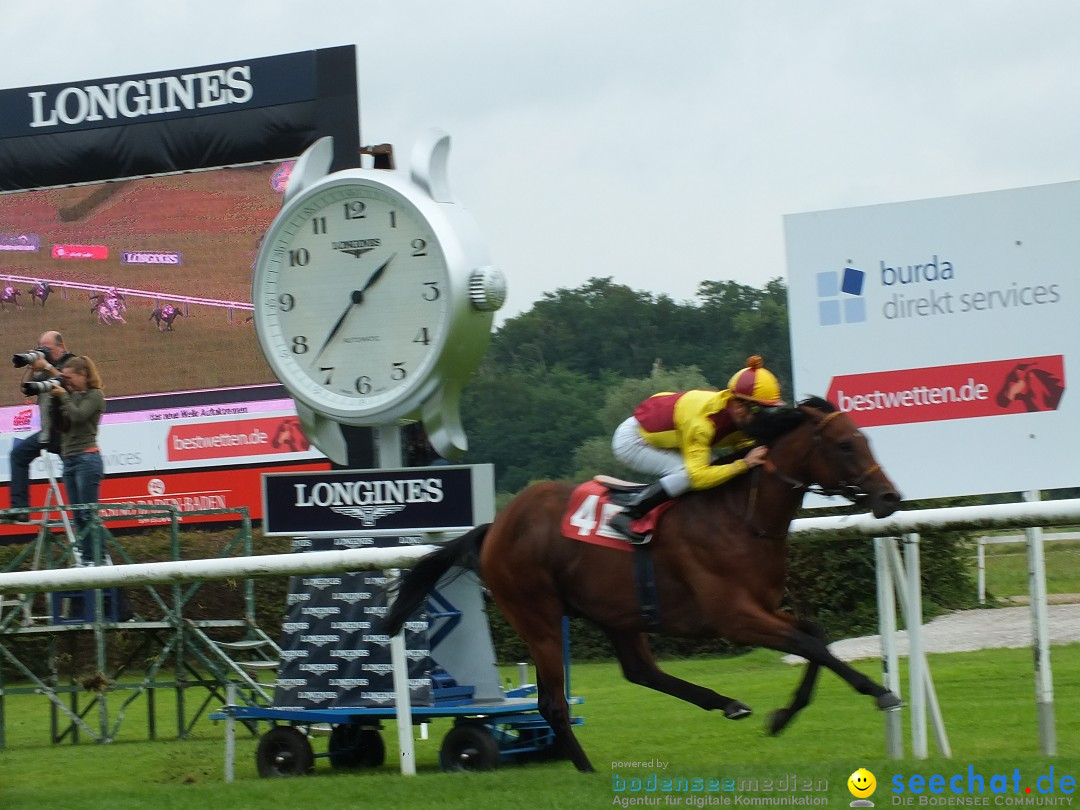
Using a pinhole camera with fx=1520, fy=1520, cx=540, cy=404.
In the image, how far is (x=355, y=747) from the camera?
7090mm

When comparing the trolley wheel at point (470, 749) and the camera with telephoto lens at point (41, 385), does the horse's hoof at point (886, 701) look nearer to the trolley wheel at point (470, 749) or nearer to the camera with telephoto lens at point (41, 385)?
the trolley wheel at point (470, 749)

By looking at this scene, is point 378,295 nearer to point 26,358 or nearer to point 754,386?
point 754,386

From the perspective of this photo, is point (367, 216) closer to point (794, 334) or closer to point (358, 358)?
point (358, 358)

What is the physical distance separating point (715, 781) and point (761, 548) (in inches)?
42.9

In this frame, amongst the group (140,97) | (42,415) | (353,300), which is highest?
(140,97)

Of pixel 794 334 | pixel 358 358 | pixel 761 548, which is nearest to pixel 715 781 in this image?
pixel 761 548

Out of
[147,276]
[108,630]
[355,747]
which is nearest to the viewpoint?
[355,747]

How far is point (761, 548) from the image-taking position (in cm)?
596

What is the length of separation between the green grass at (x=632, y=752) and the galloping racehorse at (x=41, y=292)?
3.59 m

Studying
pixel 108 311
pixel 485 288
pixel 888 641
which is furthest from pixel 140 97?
pixel 888 641

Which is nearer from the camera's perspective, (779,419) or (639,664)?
(779,419)

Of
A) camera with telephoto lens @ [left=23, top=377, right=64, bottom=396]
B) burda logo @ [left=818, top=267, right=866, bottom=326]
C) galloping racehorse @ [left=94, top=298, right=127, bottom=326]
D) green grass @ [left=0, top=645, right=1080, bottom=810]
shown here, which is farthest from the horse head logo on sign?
galloping racehorse @ [left=94, top=298, right=127, bottom=326]

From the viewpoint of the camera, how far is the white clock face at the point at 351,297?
651 centimetres

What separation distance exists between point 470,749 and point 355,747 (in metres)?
0.83
